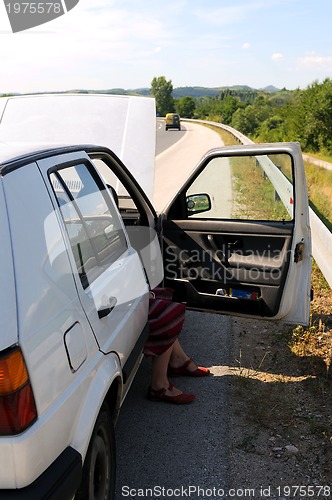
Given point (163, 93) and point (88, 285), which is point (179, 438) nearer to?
point (88, 285)

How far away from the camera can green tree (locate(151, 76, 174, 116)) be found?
424 feet

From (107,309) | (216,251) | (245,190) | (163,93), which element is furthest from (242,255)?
(163,93)

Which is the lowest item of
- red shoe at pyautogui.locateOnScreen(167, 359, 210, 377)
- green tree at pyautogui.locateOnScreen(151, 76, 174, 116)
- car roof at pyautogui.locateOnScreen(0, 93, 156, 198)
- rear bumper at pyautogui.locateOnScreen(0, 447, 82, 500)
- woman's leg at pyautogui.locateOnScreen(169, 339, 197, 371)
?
red shoe at pyautogui.locateOnScreen(167, 359, 210, 377)

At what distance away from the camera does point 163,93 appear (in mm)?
134375

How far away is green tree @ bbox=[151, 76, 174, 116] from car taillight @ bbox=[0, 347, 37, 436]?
426ft

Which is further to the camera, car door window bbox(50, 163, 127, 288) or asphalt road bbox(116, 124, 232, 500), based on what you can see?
asphalt road bbox(116, 124, 232, 500)

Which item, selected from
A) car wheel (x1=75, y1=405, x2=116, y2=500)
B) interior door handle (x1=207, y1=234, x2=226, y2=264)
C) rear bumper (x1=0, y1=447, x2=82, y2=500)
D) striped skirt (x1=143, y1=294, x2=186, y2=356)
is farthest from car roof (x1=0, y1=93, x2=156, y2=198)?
rear bumper (x1=0, y1=447, x2=82, y2=500)

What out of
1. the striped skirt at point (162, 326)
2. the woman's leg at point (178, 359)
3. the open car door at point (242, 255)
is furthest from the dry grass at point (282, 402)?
the striped skirt at point (162, 326)

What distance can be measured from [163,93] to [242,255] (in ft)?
446

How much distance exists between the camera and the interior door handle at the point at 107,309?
2643 mm

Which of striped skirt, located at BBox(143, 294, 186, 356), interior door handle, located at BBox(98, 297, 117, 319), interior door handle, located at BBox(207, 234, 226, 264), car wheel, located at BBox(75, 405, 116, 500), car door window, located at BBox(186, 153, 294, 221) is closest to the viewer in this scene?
car wheel, located at BBox(75, 405, 116, 500)

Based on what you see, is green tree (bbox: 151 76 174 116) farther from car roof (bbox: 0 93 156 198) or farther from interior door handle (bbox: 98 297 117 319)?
interior door handle (bbox: 98 297 117 319)

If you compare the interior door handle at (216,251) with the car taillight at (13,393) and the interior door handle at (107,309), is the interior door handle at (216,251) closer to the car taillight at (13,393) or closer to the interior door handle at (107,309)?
the interior door handle at (107,309)

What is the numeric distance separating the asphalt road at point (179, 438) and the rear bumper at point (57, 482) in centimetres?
103
